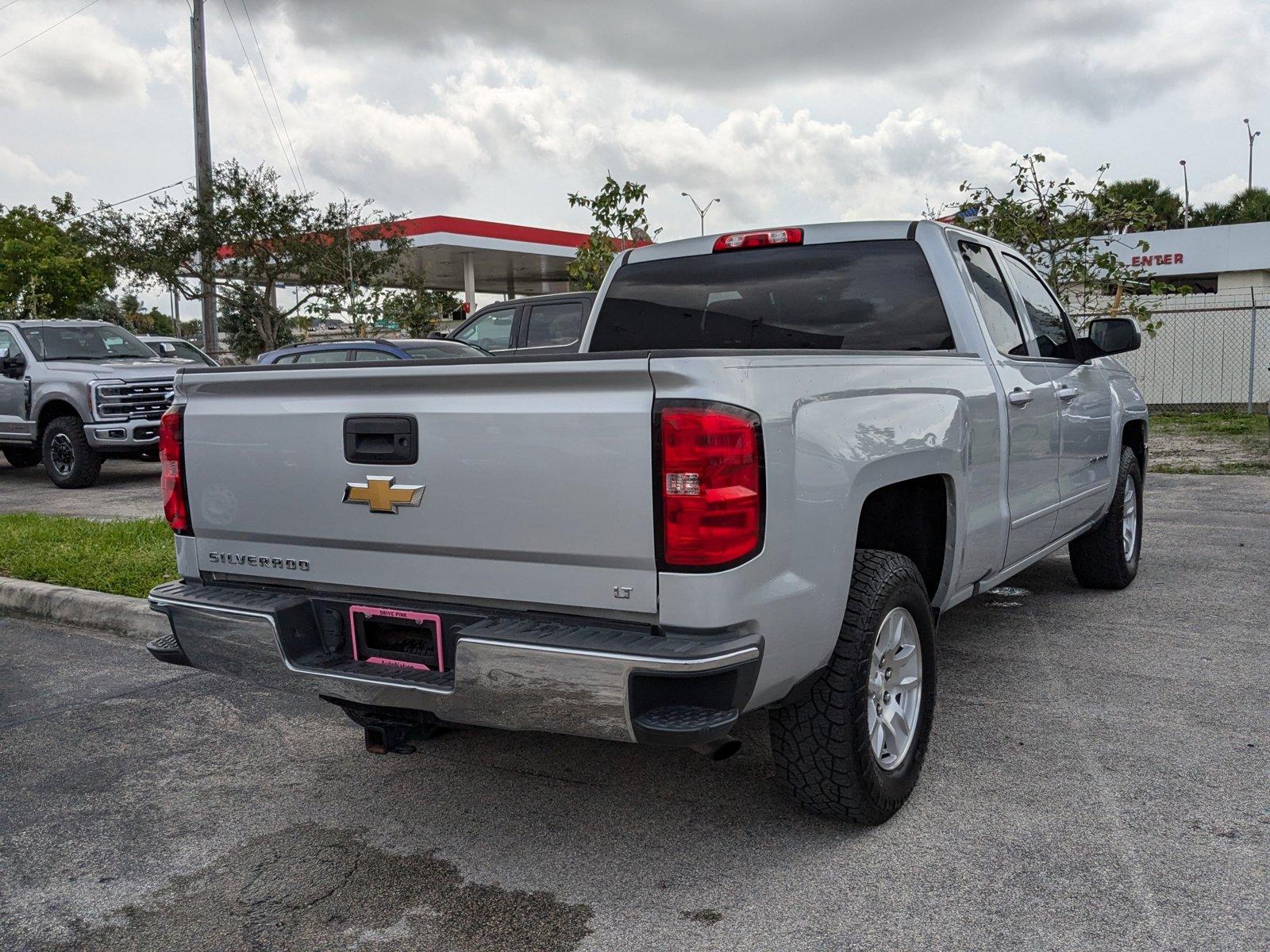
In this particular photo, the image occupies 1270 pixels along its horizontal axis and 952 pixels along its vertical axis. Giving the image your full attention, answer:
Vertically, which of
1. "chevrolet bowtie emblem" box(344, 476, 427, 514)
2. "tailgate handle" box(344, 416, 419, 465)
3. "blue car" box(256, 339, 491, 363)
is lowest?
"chevrolet bowtie emblem" box(344, 476, 427, 514)

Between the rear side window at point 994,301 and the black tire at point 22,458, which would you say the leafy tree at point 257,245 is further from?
the rear side window at point 994,301

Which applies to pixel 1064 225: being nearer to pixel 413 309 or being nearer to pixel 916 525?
pixel 916 525

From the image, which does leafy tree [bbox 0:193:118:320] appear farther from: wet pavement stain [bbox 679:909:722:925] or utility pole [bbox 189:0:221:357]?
wet pavement stain [bbox 679:909:722:925]

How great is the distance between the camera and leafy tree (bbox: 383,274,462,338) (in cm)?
2384

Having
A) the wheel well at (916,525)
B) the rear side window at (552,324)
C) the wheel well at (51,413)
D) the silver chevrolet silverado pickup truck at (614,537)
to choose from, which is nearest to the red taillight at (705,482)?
the silver chevrolet silverado pickup truck at (614,537)

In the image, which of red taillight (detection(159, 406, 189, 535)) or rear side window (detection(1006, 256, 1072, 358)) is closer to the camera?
red taillight (detection(159, 406, 189, 535))

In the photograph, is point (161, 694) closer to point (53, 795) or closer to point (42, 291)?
point (53, 795)

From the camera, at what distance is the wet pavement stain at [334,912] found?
2865 mm

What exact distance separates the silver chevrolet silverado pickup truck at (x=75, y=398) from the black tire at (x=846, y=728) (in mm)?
10949

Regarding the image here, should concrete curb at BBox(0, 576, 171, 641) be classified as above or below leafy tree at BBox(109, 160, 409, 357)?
below

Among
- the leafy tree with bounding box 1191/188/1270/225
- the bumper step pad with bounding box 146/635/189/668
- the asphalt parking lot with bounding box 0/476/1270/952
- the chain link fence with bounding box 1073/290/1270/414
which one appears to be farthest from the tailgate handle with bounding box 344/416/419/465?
the leafy tree with bounding box 1191/188/1270/225

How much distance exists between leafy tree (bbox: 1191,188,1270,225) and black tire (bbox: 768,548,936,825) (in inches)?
1942

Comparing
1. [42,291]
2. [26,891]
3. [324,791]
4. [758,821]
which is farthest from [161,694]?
[42,291]

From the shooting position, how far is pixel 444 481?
302 cm
